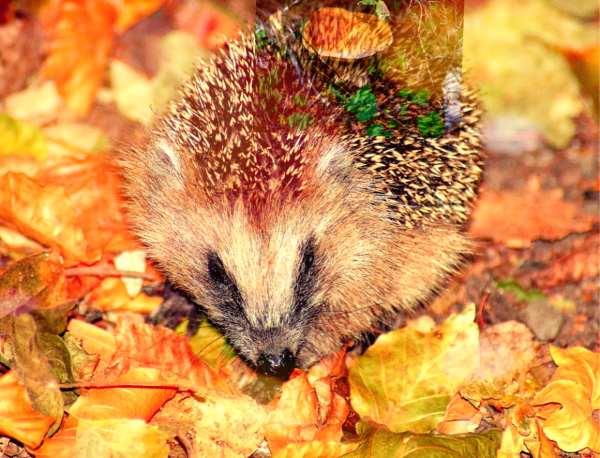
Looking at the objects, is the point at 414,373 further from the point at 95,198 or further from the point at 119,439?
the point at 95,198

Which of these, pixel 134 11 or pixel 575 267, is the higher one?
pixel 134 11

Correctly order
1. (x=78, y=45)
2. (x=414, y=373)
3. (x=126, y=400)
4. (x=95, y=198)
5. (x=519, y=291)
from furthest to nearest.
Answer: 1. (x=78, y=45)
2. (x=95, y=198)
3. (x=519, y=291)
4. (x=414, y=373)
5. (x=126, y=400)

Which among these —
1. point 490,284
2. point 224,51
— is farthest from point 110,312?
point 490,284

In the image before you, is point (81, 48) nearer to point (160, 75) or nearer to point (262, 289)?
point (160, 75)

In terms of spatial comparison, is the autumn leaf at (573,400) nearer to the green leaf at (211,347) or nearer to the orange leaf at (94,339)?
the green leaf at (211,347)

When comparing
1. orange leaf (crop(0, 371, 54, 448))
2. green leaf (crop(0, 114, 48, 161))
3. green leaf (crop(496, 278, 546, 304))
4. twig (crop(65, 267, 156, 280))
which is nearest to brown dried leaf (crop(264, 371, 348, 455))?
orange leaf (crop(0, 371, 54, 448))

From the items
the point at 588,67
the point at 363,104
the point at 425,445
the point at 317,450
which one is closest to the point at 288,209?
the point at 363,104
